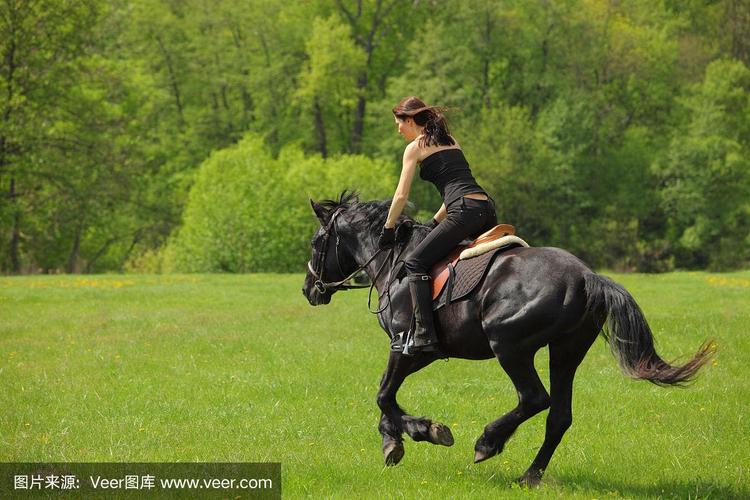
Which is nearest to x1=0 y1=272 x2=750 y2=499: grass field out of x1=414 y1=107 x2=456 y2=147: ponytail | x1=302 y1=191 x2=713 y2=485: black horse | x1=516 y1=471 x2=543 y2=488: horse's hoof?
x1=516 y1=471 x2=543 y2=488: horse's hoof

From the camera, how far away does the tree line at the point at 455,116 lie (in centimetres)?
5916

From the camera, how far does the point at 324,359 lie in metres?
16.6

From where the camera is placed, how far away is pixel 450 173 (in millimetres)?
9227

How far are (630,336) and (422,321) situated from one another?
1836mm

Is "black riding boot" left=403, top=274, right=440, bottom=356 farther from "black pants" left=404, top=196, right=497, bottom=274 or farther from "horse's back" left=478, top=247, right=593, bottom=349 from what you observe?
"horse's back" left=478, top=247, right=593, bottom=349

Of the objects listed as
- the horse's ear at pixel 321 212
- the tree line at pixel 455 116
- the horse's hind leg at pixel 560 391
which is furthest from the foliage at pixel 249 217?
the horse's hind leg at pixel 560 391

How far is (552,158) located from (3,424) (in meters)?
59.3

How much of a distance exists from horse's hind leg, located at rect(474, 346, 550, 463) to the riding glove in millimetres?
1701

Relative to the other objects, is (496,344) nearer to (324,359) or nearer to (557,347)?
(557,347)

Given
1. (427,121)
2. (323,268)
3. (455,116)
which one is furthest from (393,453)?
(455,116)

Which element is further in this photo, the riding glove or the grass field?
the riding glove

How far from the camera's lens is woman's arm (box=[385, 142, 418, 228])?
904 centimetres

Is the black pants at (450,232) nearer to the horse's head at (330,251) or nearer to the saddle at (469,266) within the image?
the saddle at (469,266)

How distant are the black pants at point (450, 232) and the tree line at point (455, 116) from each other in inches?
1682
